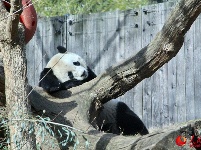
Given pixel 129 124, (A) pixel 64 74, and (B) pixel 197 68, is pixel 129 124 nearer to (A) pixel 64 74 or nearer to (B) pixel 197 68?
(A) pixel 64 74

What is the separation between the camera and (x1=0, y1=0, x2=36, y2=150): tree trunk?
3.76m

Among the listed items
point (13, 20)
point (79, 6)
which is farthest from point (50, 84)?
point (79, 6)

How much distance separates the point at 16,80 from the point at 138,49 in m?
4.44

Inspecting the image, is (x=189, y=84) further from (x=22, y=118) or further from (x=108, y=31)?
(x=22, y=118)

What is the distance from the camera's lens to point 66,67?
744 cm

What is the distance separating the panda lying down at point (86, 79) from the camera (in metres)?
6.31

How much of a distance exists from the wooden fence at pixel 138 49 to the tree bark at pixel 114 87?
5.48 ft

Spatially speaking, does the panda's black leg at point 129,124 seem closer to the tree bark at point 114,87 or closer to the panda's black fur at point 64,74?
the panda's black fur at point 64,74

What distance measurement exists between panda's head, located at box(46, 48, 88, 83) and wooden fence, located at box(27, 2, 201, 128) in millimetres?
322

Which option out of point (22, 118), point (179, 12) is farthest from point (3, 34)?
point (179, 12)

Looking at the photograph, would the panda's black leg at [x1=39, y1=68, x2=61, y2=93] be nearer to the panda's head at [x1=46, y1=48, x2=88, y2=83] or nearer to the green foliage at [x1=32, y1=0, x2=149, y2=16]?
the panda's head at [x1=46, y1=48, x2=88, y2=83]

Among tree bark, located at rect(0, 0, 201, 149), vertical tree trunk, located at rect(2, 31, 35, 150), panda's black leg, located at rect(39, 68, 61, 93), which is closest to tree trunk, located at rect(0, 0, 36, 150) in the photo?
vertical tree trunk, located at rect(2, 31, 35, 150)

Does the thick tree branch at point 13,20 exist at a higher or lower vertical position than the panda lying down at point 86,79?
higher

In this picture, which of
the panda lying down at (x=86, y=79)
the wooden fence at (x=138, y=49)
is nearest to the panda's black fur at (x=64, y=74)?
the panda lying down at (x=86, y=79)
